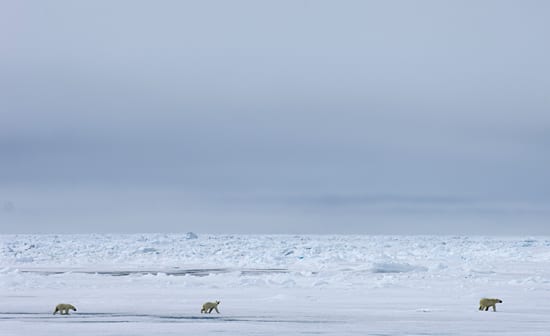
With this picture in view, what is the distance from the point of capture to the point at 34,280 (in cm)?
2486

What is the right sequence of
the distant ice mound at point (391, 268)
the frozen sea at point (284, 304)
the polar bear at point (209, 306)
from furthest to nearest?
the distant ice mound at point (391, 268) → the polar bear at point (209, 306) → the frozen sea at point (284, 304)

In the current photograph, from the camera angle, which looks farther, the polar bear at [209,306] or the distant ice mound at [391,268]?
the distant ice mound at [391,268]

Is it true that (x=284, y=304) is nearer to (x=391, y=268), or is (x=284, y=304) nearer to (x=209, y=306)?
(x=209, y=306)

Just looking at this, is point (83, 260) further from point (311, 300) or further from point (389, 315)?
point (389, 315)

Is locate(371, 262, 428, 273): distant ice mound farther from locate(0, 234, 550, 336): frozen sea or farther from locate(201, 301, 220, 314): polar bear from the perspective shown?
locate(201, 301, 220, 314): polar bear

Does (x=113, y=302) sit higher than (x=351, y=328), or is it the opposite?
(x=113, y=302)

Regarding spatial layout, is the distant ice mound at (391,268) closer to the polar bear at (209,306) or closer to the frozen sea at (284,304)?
the frozen sea at (284,304)

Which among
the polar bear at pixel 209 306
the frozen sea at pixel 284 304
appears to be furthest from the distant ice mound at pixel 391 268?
the polar bear at pixel 209 306

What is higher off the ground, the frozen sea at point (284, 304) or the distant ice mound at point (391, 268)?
the distant ice mound at point (391, 268)

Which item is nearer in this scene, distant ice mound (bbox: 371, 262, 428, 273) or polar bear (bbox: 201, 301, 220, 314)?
polar bear (bbox: 201, 301, 220, 314)

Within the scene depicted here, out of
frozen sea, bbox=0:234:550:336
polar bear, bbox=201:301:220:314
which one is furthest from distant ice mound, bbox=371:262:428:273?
polar bear, bbox=201:301:220:314

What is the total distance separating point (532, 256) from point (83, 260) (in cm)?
2452

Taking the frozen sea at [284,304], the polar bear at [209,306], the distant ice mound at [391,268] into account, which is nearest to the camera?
the frozen sea at [284,304]

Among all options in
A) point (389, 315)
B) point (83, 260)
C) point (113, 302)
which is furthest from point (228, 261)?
point (389, 315)
